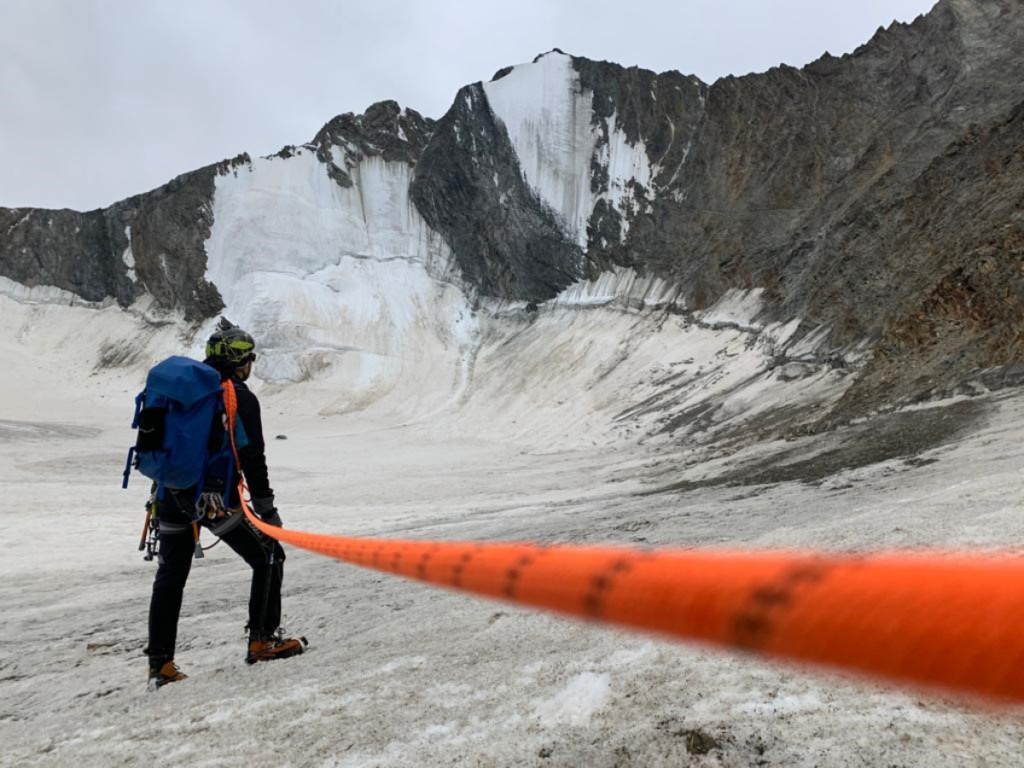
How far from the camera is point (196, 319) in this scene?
139 ft

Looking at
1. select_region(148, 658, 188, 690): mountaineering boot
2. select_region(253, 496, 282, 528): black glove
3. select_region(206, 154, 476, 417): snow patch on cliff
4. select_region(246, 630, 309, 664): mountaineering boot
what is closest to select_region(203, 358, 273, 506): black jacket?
select_region(253, 496, 282, 528): black glove

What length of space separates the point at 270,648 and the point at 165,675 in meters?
0.54

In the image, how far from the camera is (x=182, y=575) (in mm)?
3541

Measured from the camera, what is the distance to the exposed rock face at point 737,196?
555 inches

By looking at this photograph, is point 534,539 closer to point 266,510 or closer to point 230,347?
point 266,510

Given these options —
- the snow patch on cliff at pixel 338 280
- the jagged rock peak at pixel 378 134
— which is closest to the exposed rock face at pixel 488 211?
the snow patch on cliff at pixel 338 280

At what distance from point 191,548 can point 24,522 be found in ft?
25.7

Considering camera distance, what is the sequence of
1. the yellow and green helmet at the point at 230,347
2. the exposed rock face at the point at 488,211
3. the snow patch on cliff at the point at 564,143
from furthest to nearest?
the exposed rock face at the point at 488,211 < the snow patch on cliff at the point at 564,143 < the yellow and green helmet at the point at 230,347

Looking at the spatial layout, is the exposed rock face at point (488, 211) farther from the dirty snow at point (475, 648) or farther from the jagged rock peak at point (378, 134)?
the dirty snow at point (475, 648)

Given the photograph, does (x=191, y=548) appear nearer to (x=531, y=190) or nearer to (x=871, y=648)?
(x=871, y=648)

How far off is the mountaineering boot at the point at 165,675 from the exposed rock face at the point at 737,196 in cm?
1047

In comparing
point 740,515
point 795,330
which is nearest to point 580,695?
point 740,515

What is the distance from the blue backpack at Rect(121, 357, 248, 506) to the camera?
3.35 metres

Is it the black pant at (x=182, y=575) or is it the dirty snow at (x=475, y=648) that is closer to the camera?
the dirty snow at (x=475, y=648)
